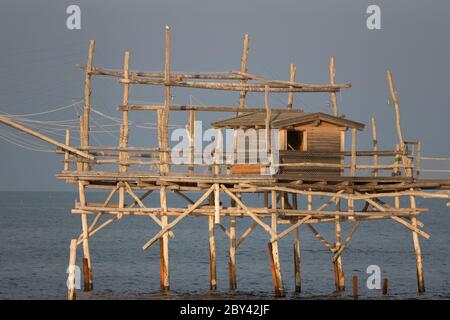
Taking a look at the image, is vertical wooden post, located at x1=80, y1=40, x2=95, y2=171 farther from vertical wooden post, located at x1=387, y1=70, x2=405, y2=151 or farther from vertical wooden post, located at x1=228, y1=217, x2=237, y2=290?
vertical wooden post, located at x1=387, y1=70, x2=405, y2=151

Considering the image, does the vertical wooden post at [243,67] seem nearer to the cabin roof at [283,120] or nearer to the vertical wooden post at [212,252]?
the cabin roof at [283,120]

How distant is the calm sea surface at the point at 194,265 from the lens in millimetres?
48969

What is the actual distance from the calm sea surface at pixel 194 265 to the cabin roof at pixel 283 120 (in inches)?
246

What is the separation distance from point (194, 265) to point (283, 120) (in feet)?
75.4

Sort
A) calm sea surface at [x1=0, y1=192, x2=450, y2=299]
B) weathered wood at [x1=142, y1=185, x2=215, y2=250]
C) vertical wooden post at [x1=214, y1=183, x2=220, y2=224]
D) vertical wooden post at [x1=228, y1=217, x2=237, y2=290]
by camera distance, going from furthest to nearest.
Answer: calm sea surface at [x1=0, y1=192, x2=450, y2=299] < vertical wooden post at [x1=228, y1=217, x2=237, y2=290] < weathered wood at [x1=142, y1=185, x2=215, y2=250] < vertical wooden post at [x1=214, y1=183, x2=220, y2=224]

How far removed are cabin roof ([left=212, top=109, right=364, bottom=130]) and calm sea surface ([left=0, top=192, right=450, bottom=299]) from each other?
6.24 m

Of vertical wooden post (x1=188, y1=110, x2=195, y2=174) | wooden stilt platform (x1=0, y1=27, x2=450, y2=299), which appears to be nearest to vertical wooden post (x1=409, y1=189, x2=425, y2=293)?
wooden stilt platform (x1=0, y1=27, x2=450, y2=299)

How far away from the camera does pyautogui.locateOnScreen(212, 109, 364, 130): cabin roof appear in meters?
42.9

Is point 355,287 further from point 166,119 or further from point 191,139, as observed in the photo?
point 166,119

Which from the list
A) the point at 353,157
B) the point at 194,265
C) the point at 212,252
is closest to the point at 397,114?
the point at 353,157

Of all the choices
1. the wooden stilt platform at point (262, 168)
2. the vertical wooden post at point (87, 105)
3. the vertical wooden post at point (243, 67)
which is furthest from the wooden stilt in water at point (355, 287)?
the vertical wooden post at point (87, 105)
